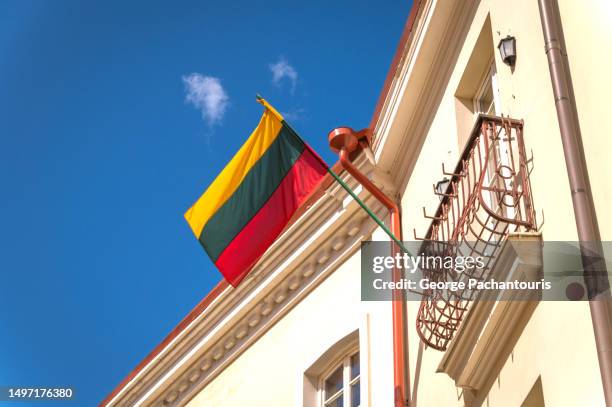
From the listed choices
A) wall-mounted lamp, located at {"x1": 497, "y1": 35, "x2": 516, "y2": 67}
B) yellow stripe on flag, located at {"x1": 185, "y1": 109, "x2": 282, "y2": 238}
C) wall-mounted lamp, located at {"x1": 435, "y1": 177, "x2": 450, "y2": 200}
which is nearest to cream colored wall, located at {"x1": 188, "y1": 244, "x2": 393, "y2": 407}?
wall-mounted lamp, located at {"x1": 435, "y1": 177, "x2": 450, "y2": 200}

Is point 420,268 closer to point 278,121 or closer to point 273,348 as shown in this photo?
point 278,121

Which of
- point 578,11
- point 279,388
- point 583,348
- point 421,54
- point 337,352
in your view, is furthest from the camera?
point 279,388

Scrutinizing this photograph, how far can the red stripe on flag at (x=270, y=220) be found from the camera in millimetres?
10688

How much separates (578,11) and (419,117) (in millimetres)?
3540

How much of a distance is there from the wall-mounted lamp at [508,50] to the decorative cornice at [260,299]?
312cm

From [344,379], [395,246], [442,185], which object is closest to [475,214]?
[442,185]

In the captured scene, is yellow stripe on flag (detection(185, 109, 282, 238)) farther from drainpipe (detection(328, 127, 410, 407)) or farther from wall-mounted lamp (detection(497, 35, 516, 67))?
wall-mounted lamp (detection(497, 35, 516, 67))

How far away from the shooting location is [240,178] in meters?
11.1

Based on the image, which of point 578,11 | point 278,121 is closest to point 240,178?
point 278,121

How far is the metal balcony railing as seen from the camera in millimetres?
7742

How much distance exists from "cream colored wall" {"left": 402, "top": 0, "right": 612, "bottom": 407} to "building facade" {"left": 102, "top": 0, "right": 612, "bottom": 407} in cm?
2

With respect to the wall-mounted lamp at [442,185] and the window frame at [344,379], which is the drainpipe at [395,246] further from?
the window frame at [344,379]

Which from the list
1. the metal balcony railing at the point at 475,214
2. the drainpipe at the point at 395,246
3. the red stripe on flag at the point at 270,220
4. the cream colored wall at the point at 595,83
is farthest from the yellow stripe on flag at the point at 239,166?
the cream colored wall at the point at 595,83

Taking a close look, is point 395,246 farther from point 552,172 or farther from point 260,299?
point 552,172
